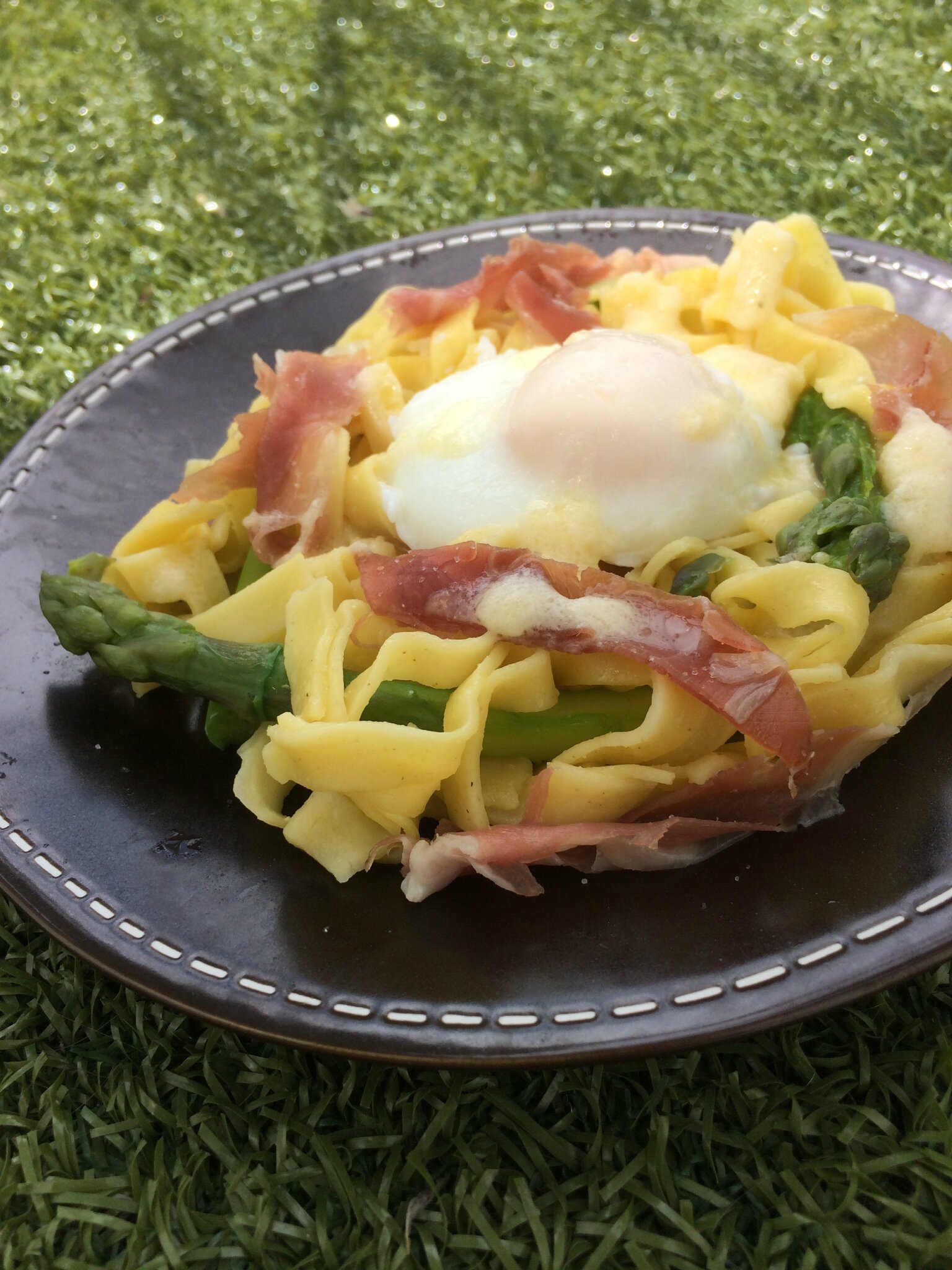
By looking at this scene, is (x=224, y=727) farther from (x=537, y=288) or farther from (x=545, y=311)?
(x=537, y=288)

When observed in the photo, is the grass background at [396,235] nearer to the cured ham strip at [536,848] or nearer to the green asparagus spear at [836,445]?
the cured ham strip at [536,848]

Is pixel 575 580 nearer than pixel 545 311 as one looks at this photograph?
Yes

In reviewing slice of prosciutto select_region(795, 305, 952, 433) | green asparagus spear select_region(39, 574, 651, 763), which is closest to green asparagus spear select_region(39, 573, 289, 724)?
green asparagus spear select_region(39, 574, 651, 763)

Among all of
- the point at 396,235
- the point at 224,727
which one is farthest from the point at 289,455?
the point at 396,235

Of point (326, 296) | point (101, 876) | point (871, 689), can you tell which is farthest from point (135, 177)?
point (871, 689)

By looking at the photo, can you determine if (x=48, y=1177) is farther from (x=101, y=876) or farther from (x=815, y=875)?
(x=815, y=875)

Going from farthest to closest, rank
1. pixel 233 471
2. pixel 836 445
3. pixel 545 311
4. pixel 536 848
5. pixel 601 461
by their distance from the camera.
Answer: pixel 545 311 → pixel 233 471 → pixel 836 445 → pixel 601 461 → pixel 536 848
